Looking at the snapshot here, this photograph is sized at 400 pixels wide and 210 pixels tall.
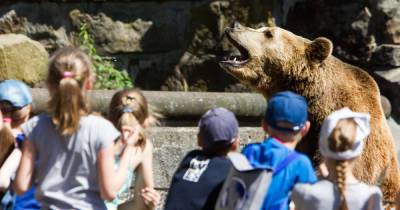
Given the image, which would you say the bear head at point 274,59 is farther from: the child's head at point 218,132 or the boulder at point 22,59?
the child's head at point 218,132

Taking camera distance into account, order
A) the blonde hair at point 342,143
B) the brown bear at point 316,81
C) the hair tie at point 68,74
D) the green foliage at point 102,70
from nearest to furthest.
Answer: the blonde hair at point 342,143 < the hair tie at point 68,74 < the brown bear at point 316,81 < the green foliage at point 102,70

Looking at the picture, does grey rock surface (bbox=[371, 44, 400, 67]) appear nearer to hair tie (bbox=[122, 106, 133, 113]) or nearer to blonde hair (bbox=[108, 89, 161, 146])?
blonde hair (bbox=[108, 89, 161, 146])

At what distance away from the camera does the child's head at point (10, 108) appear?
5.73m

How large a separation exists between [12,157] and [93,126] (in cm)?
63

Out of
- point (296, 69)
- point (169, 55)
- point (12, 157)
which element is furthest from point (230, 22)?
point (12, 157)

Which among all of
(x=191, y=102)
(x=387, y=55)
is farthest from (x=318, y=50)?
(x=387, y=55)

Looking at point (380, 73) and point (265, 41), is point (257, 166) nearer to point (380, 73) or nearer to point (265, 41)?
Result: point (265, 41)

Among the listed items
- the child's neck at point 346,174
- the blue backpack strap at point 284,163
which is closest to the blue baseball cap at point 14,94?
the blue backpack strap at point 284,163

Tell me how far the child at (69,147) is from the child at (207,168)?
331 mm

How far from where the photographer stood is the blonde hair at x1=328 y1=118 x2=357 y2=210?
5125mm

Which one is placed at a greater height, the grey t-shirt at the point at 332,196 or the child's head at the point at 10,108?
the child's head at the point at 10,108

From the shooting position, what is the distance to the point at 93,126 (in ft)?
17.2

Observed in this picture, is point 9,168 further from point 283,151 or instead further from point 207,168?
point 283,151

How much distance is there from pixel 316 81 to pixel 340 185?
97.6 inches
